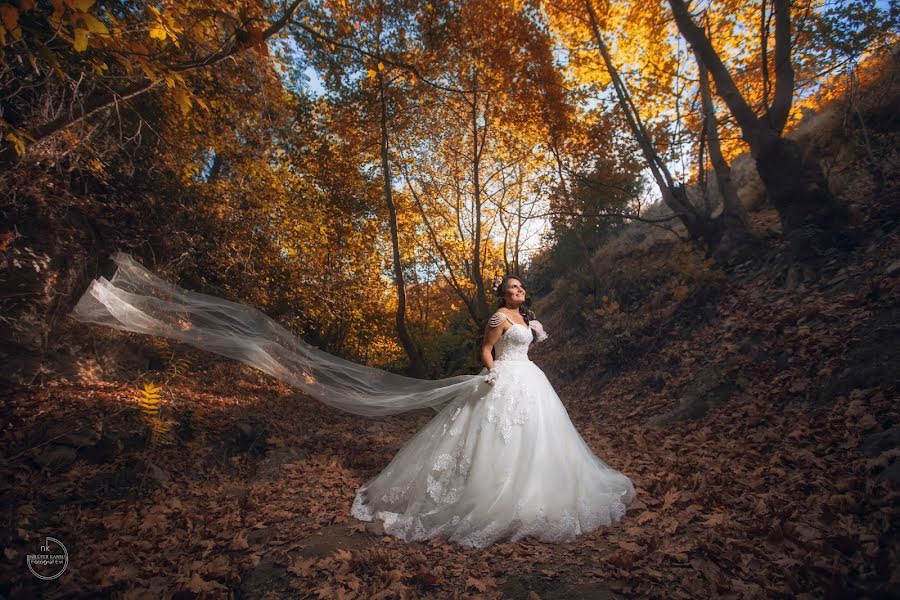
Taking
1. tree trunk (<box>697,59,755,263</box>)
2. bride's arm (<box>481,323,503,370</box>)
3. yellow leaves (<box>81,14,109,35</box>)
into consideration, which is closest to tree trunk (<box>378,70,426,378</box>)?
bride's arm (<box>481,323,503,370</box>)

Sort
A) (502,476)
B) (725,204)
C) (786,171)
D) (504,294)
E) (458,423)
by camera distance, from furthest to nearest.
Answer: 1. (725,204)
2. (786,171)
3. (504,294)
4. (458,423)
5. (502,476)

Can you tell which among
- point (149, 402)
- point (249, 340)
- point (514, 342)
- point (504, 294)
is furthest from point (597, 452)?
point (149, 402)

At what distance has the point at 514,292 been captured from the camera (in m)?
4.62

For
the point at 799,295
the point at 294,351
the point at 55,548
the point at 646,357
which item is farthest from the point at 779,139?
the point at 55,548

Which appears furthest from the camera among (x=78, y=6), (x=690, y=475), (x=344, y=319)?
(x=344, y=319)

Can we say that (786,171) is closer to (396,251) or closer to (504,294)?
(504,294)

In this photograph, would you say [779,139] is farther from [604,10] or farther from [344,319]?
[344,319]

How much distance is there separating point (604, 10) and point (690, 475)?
446 inches

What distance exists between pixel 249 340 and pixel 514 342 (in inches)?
132

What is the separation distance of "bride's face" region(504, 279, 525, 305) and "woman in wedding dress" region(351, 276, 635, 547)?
0.5 inches

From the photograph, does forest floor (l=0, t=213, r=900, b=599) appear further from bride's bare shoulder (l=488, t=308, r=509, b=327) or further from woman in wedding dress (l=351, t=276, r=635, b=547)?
bride's bare shoulder (l=488, t=308, r=509, b=327)

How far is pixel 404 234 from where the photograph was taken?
1410 centimetres

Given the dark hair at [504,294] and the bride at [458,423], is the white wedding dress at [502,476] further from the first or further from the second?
the dark hair at [504,294]

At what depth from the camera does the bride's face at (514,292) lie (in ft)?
15.2
